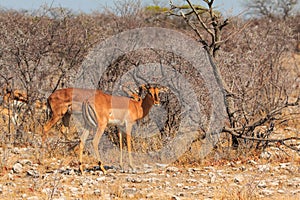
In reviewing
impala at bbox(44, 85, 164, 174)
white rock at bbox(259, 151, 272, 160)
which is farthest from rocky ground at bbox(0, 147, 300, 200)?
impala at bbox(44, 85, 164, 174)

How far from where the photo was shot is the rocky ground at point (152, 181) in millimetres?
5848

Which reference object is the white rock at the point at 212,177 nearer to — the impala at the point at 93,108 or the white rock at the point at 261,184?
the white rock at the point at 261,184

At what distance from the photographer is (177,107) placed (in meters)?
8.88

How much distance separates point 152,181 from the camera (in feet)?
21.8

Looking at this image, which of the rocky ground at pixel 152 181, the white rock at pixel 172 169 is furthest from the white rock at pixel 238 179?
the white rock at pixel 172 169

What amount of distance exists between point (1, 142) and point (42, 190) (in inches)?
127

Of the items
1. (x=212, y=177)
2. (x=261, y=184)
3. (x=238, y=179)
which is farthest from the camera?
(x=212, y=177)

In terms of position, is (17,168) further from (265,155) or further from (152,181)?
(265,155)

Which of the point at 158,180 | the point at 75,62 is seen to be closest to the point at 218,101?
the point at 158,180

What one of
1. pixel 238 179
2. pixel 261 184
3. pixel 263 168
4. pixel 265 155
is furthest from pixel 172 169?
pixel 265 155

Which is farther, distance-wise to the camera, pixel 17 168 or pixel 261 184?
pixel 17 168

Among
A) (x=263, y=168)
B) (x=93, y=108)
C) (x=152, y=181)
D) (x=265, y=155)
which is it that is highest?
(x=93, y=108)

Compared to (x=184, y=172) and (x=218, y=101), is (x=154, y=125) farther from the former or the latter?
(x=184, y=172)

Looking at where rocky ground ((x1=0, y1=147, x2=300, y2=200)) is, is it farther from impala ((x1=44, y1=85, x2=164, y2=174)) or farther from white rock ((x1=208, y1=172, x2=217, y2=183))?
impala ((x1=44, y1=85, x2=164, y2=174))
